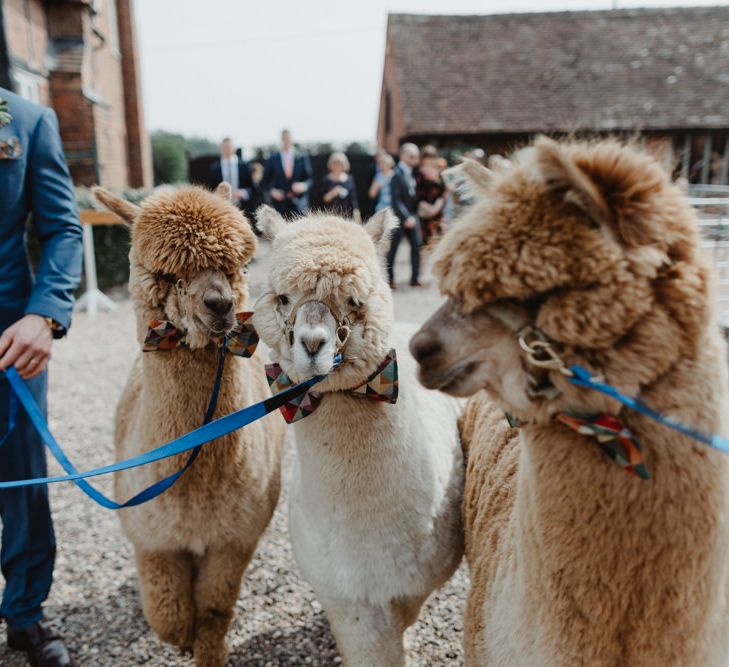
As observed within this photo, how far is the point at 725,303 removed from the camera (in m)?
6.34

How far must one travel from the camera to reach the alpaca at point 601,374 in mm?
1107

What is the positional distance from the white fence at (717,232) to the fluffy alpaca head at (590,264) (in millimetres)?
160

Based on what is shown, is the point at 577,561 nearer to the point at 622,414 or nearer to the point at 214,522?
the point at 622,414

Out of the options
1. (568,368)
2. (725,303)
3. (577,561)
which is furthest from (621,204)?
(725,303)

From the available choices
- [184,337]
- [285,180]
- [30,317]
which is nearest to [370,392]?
[184,337]

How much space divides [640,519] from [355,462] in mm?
964

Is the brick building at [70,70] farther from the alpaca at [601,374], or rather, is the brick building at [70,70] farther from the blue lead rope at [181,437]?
the alpaca at [601,374]

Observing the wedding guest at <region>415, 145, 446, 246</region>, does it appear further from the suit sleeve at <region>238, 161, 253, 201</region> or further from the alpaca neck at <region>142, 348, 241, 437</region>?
the alpaca neck at <region>142, 348, 241, 437</region>

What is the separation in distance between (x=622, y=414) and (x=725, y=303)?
6005 mm

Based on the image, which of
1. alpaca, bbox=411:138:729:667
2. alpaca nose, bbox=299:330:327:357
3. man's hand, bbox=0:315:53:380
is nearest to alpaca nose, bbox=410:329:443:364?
alpaca, bbox=411:138:729:667

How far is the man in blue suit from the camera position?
2.52 metres

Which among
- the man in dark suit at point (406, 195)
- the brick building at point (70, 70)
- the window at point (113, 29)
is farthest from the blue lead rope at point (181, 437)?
the window at point (113, 29)

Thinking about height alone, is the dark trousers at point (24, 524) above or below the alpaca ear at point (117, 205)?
below

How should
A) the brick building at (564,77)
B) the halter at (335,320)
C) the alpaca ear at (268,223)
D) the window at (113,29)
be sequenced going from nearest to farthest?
1. the halter at (335,320)
2. the alpaca ear at (268,223)
3. the window at (113,29)
4. the brick building at (564,77)
